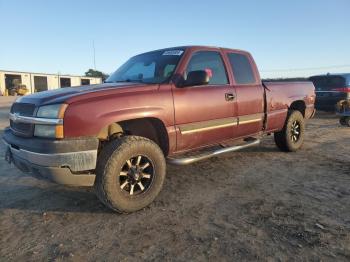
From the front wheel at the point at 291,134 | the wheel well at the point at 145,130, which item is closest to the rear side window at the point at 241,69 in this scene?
the front wheel at the point at 291,134

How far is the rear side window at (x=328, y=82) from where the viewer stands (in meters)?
12.8

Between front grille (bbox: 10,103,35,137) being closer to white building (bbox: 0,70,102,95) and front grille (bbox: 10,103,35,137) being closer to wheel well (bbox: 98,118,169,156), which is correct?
wheel well (bbox: 98,118,169,156)

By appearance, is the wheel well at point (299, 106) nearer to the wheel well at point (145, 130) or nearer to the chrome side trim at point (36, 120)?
the wheel well at point (145, 130)

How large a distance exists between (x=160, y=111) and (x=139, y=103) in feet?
1.01

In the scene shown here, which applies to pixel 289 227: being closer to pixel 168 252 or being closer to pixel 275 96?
pixel 168 252

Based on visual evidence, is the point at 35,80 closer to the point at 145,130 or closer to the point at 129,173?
the point at 145,130

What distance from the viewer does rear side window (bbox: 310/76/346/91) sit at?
42.1 ft

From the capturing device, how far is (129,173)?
3902 mm

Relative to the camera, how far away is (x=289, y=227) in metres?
3.37

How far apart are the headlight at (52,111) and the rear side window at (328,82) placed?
39.1ft

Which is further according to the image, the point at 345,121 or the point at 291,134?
the point at 345,121

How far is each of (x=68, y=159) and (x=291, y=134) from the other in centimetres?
484

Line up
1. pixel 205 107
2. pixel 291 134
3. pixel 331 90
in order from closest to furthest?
1. pixel 205 107
2. pixel 291 134
3. pixel 331 90

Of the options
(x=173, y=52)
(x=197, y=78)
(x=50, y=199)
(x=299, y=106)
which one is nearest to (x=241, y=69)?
(x=173, y=52)
